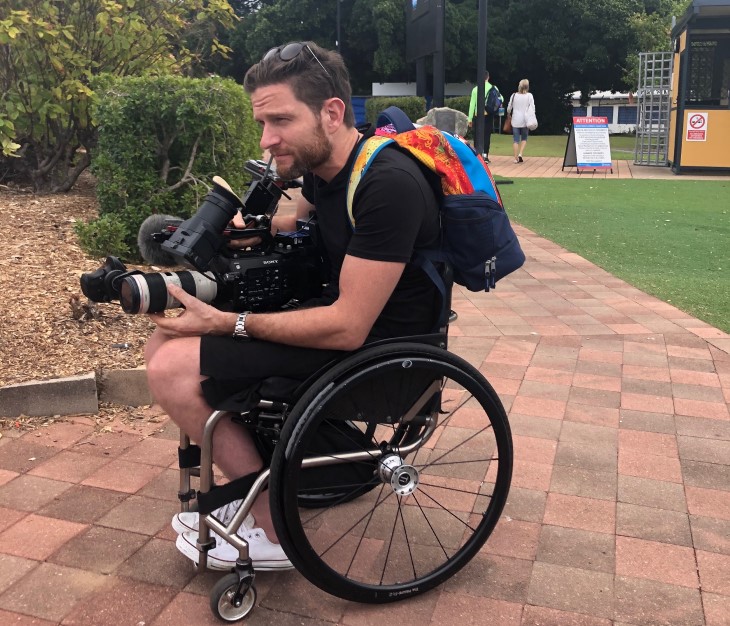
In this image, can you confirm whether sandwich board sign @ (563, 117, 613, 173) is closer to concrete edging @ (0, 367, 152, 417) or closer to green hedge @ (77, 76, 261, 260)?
green hedge @ (77, 76, 261, 260)

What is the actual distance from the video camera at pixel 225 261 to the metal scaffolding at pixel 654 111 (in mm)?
14412

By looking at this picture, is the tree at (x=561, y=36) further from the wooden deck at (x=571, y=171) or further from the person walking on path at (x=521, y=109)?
the wooden deck at (x=571, y=171)

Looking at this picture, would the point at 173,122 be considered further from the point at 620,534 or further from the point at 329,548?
the point at 620,534

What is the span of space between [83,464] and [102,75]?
392cm

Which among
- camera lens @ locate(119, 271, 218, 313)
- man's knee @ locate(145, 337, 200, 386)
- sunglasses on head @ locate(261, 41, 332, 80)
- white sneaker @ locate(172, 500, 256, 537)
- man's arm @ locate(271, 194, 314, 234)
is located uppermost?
sunglasses on head @ locate(261, 41, 332, 80)

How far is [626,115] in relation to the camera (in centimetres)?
4288

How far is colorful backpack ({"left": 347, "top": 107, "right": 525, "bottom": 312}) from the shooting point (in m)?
2.08

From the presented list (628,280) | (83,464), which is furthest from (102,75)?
(628,280)

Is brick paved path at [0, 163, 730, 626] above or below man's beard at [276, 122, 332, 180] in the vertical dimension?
below

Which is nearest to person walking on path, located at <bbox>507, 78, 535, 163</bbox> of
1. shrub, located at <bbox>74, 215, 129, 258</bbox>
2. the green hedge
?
the green hedge

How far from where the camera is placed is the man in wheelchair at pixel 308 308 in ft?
6.47

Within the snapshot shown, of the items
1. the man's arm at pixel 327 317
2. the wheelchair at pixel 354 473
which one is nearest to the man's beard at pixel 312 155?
the man's arm at pixel 327 317

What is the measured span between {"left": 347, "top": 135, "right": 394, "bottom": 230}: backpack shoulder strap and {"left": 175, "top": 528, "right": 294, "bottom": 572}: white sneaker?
96 centimetres

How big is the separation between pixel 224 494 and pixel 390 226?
2.78 ft
